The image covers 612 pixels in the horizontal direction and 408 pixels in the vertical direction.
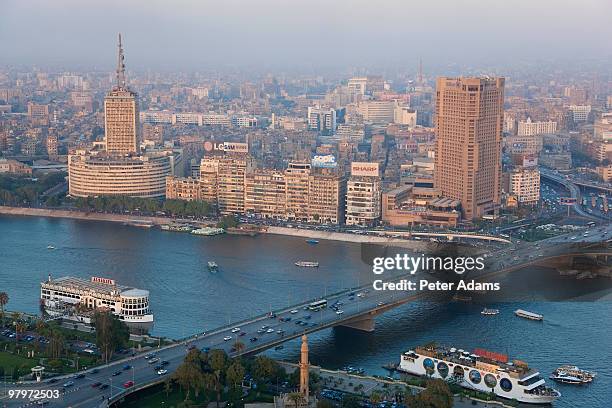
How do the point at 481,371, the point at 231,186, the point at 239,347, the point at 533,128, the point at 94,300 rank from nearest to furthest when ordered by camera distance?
the point at 481,371 < the point at 239,347 < the point at 94,300 < the point at 231,186 < the point at 533,128

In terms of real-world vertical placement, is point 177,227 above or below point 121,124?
below

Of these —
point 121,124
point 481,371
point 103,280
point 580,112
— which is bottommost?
point 481,371

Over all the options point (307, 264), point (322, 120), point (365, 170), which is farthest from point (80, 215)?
point (322, 120)

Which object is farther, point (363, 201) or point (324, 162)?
point (324, 162)

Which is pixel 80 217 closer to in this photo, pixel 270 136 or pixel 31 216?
pixel 31 216

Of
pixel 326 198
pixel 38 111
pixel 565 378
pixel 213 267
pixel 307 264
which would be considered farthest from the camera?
pixel 38 111

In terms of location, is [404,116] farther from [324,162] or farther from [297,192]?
[297,192]
